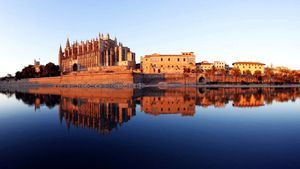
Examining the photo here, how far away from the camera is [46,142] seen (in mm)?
9602

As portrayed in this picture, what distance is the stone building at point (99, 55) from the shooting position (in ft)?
242

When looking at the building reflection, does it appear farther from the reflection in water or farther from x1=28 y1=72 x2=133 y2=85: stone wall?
x1=28 y1=72 x2=133 y2=85: stone wall

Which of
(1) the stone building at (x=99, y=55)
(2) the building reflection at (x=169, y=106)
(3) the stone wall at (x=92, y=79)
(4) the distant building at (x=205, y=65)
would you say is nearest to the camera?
(2) the building reflection at (x=169, y=106)

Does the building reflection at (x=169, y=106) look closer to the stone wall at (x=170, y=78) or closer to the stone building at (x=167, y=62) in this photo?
the stone wall at (x=170, y=78)

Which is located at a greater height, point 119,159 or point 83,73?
point 83,73

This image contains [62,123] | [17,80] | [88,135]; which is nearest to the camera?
[88,135]

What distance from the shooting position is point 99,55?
7338 cm

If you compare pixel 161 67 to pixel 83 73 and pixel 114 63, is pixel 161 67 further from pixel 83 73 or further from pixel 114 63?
pixel 83 73

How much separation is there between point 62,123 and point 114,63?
202ft

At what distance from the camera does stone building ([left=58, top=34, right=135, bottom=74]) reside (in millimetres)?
73688

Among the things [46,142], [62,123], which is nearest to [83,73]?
[62,123]

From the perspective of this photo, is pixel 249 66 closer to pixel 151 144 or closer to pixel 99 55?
pixel 99 55

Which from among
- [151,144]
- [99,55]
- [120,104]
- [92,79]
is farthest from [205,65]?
[151,144]

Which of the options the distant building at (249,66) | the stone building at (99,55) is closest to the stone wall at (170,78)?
the stone building at (99,55)
